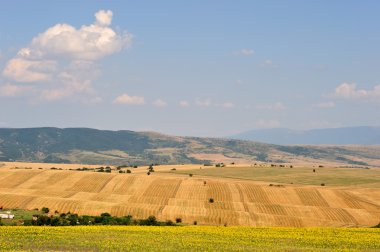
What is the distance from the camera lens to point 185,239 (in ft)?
174

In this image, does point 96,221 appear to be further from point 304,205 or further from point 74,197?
point 304,205

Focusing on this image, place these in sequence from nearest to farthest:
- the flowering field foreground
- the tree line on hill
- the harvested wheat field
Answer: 1. the flowering field foreground
2. the tree line on hill
3. the harvested wheat field

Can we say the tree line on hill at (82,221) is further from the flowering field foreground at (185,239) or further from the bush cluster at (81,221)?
the flowering field foreground at (185,239)

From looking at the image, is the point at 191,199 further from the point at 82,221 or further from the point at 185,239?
the point at 185,239

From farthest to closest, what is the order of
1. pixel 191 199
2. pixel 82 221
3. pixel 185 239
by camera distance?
pixel 191 199, pixel 82 221, pixel 185 239

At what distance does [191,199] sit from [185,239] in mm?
58142

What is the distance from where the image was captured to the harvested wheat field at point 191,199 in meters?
93.8

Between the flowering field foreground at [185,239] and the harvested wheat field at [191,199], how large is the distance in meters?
27.8

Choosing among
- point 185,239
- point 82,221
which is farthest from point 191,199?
point 185,239

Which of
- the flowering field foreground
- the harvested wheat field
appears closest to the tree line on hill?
the harvested wheat field

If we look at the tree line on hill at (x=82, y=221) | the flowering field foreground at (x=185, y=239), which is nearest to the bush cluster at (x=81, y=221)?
the tree line on hill at (x=82, y=221)

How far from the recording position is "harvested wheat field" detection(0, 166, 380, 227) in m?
93.8

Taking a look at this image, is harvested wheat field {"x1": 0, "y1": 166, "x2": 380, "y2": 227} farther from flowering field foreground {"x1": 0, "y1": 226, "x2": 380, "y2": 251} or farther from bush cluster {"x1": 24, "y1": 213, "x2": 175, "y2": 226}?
flowering field foreground {"x1": 0, "y1": 226, "x2": 380, "y2": 251}

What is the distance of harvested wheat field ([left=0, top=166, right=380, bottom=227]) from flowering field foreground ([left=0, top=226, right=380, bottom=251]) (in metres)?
27.8
